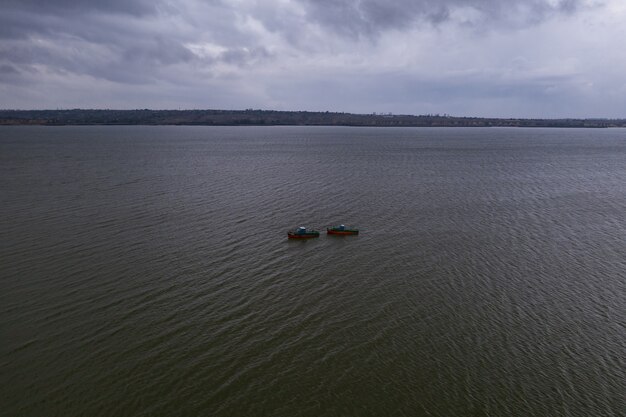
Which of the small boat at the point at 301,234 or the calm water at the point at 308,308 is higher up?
the small boat at the point at 301,234

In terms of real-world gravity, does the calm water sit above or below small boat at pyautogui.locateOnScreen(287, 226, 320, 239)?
below

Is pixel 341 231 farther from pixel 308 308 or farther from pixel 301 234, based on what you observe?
pixel 308 308

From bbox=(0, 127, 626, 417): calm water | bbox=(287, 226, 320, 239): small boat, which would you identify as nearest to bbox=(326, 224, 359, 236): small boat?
bbox=(0, 127, 626, 417): calm water

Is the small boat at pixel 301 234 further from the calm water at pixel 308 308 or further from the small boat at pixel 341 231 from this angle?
the small boat at pixel 341 231

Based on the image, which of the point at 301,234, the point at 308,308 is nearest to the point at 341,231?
the point at 301,234

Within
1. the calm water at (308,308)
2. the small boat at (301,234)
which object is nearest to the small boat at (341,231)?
the calm water at (308,308)

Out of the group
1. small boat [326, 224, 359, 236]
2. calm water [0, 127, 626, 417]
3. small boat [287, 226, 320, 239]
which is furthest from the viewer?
small boat [326, 224, 359, 236]

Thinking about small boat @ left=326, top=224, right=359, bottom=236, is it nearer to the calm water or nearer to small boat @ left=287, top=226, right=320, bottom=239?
the calm water

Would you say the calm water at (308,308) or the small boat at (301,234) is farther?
the small boat at (301,234)
